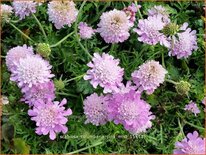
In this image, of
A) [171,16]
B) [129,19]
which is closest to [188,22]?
[171,16]

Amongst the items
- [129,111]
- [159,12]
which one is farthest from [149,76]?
[159,12]

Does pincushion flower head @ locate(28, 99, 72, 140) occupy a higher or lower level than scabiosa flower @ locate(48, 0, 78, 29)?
lower

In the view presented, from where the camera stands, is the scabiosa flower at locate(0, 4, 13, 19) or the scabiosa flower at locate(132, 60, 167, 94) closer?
the scabiosa flower at locate(132, 60, 167, 94)

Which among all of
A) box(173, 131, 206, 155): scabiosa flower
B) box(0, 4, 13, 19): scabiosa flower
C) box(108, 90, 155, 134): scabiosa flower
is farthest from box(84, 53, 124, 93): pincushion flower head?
box(0, 4, 13, 19): scabiosa flower

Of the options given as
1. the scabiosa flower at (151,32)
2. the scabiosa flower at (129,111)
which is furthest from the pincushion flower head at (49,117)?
the scabiosa flower at (151,32)

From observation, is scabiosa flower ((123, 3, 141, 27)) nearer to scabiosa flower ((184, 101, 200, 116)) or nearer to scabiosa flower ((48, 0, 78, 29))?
scabiosa flower ((48, 0, 78, 29))

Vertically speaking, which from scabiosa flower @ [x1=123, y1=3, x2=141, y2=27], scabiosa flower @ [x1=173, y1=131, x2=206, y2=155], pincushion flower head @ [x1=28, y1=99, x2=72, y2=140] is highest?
scabiosa flower @ [x1=123, y1=3, x2=141, y2=27]
